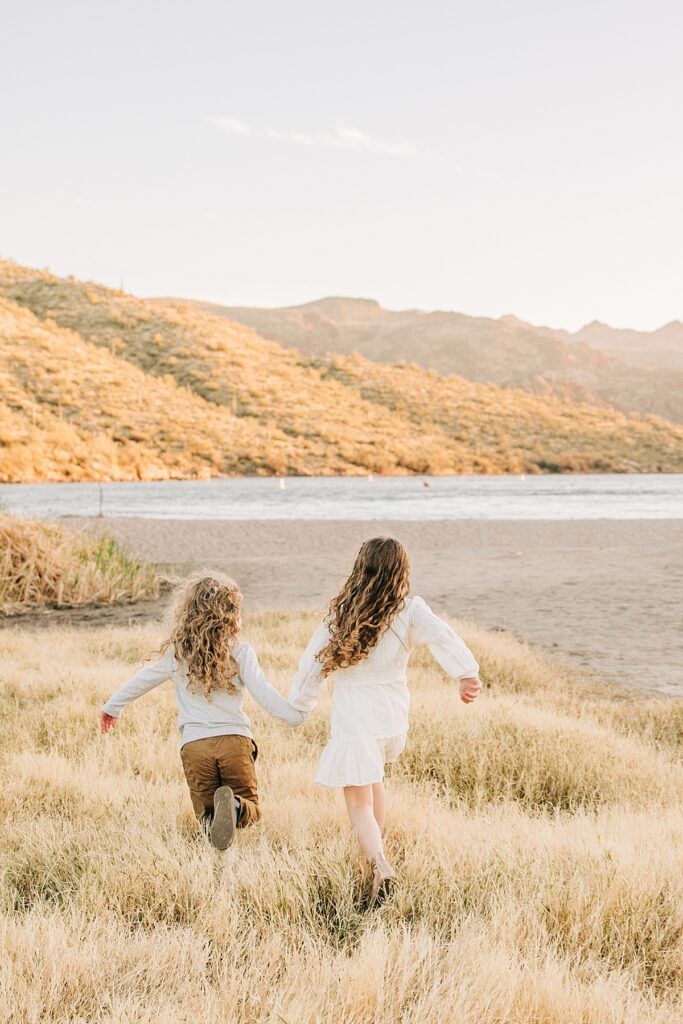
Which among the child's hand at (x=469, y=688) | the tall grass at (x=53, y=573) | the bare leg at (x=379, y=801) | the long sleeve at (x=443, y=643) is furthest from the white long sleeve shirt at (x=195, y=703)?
the tall grass at (x=53, y=573)

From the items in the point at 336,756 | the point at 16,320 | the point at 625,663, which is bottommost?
the point at 625,663

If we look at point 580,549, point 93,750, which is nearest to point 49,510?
point 580,549

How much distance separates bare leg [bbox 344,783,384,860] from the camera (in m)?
3.52

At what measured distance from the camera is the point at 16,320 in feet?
155

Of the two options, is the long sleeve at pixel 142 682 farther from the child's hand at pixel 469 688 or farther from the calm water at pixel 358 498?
the calm water at pixel 358 498

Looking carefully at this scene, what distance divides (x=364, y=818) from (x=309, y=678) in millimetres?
521

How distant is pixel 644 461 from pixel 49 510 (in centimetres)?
3185

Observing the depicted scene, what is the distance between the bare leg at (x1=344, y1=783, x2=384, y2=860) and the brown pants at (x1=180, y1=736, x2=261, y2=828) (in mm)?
528

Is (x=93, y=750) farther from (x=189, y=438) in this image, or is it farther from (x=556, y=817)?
(x=189, y=438)

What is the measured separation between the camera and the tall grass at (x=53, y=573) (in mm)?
11195

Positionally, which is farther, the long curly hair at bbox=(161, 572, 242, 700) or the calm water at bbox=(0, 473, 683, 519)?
the calm water at bbox=(0, 473, 683, 519)

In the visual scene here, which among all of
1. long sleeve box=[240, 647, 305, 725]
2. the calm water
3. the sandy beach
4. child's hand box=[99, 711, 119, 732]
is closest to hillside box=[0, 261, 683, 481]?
the calm water

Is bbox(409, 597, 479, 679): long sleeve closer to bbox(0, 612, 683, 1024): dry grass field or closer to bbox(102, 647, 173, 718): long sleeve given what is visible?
bbox(0, 612, 683, 1024): dry grass field

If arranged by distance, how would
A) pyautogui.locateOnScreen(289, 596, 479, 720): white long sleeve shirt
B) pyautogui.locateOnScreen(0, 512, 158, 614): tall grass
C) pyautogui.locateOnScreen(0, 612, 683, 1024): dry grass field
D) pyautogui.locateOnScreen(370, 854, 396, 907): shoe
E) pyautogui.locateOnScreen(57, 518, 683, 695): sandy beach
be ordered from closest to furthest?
pyautogui.locateOnScreen(0, 612, 683, 1024): dry grass field, pyautogui.locateOnScreen(370, 854, 396, 907): shoe, pyautogui.locateOnScreen(289, 596, 479, 720): white long sleeve shirt, pyautogui.locateOnScreen(57, 518, 683, 695): sandy beach, pyautogui.locateOnScreen(0, 512, 158, 614): tall grass
